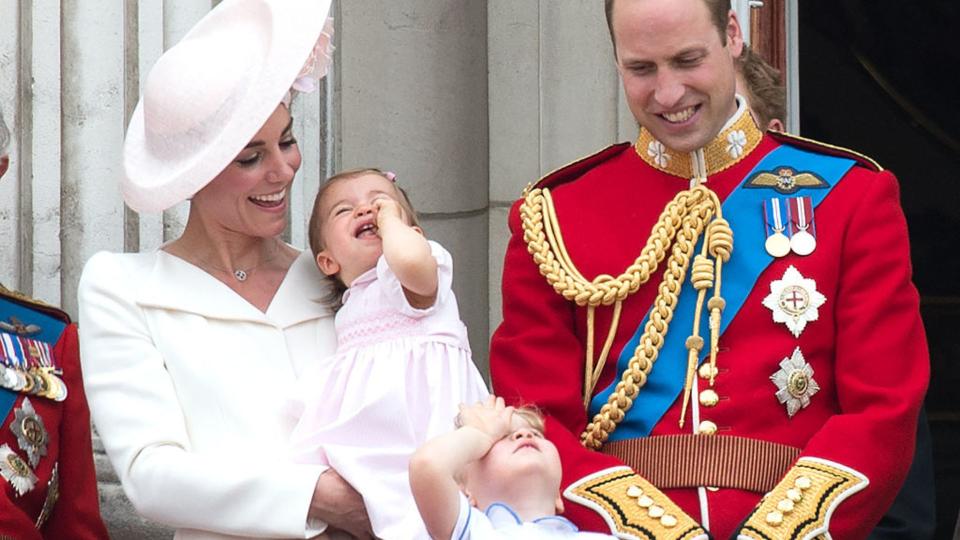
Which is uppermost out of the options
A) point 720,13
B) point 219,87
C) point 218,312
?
point 720,13

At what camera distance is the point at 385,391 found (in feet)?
14.3

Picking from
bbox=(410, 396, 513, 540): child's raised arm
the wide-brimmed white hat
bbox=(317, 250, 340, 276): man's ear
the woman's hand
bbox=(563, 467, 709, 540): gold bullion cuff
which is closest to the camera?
bbox=(410, 396, 513, 540): child's raised arm

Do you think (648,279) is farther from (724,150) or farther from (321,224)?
(321,224)

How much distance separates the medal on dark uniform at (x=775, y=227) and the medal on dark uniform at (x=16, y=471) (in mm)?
1428

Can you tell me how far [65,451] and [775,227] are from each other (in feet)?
4.72

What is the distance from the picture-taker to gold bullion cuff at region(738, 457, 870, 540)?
13.3 ft

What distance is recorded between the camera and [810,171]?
438cm

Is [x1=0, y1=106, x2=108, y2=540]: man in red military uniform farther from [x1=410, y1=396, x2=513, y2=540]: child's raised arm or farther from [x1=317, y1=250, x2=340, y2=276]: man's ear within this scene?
[x1=410, y1=396, x2=513, y2=540]: child's raised arm

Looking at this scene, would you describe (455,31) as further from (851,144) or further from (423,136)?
(851,144)

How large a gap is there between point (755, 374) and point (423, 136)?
6.38 ft

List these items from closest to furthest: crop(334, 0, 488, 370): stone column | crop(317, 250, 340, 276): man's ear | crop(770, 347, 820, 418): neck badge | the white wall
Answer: crop(770, 347, 820, 418): neck badge → crop(317, 250, 340, 276): man's ear → the white wall → crop(334, 0, 488, 370): stone column

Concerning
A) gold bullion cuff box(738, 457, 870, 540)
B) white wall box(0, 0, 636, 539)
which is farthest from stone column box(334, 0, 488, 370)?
gold bullion cuff box(738, 457, 870, 540)

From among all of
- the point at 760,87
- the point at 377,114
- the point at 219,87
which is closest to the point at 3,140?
the point at 219,87

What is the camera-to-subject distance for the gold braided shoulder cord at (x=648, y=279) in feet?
14.1
